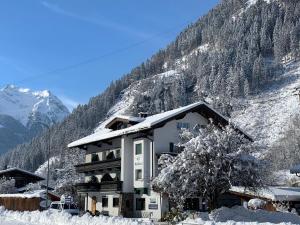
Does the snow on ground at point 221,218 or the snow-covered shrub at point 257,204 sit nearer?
the snow on ground at point 221,218

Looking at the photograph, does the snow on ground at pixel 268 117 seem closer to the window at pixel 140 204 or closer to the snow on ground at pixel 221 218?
the window at pixel 140 204

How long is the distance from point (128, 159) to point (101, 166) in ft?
19.4

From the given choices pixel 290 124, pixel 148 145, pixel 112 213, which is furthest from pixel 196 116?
pixel 290 124

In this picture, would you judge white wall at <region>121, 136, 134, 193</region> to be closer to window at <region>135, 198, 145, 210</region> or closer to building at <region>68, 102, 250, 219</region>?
building at <region>68, 102, 250, 219</region>

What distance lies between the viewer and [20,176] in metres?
93.2

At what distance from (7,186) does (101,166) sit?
89.1 feet

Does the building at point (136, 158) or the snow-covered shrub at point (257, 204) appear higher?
the building at point (136, 158)

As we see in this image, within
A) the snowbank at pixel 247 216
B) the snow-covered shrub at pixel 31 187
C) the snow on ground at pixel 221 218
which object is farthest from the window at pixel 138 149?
the snow-covered shrub at pixel 31 187

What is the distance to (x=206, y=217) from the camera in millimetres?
35531

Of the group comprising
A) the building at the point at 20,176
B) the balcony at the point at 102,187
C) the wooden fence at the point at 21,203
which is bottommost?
the wooden fence at the point at 21,203

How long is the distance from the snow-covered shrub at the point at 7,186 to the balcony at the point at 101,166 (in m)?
19.7

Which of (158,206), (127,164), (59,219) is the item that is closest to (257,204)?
(158,206)

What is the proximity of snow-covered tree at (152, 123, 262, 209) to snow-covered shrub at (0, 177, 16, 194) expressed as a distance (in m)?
48.9

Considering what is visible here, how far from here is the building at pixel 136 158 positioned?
53156 millimetres
